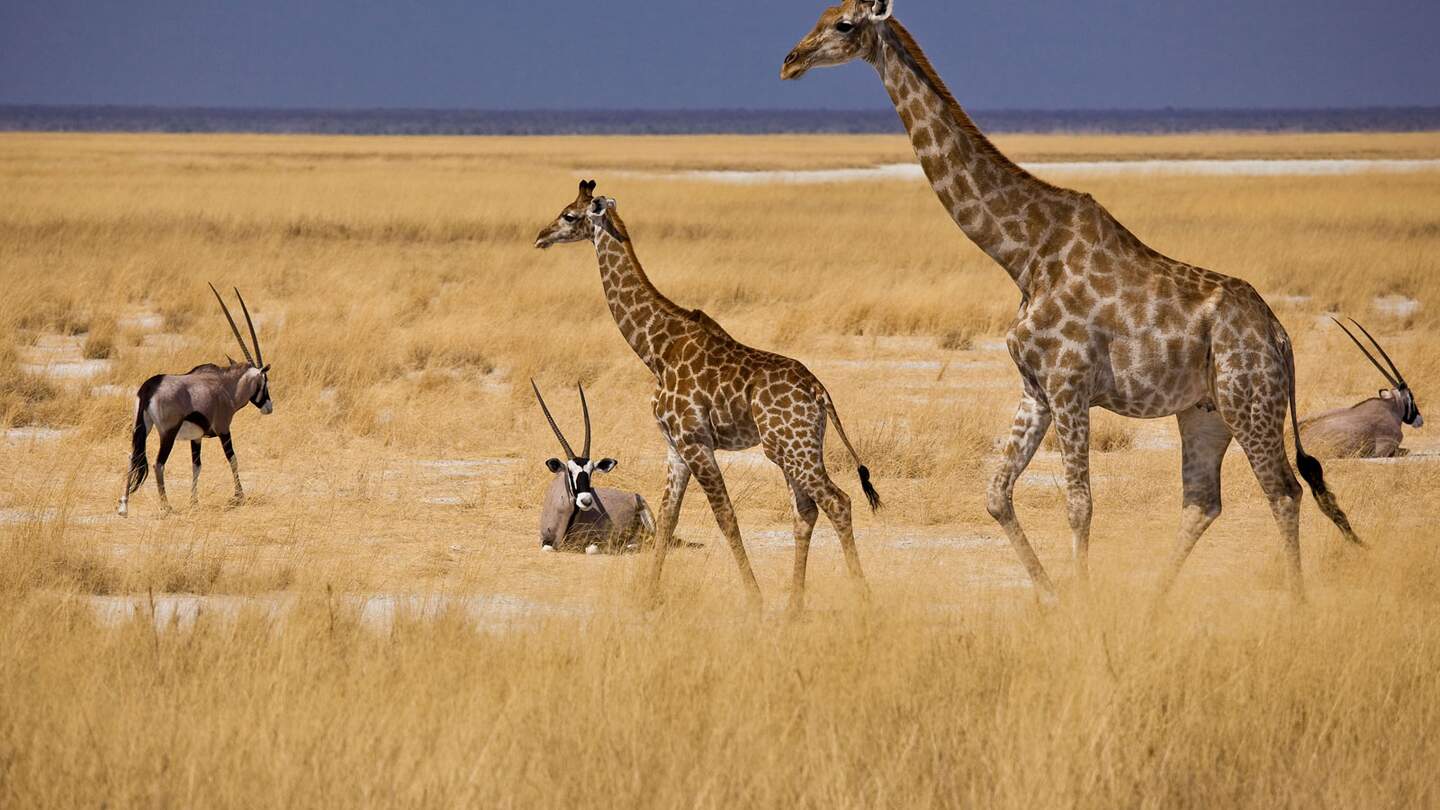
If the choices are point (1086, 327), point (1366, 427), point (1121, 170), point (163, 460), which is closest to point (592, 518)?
point (163, 460)

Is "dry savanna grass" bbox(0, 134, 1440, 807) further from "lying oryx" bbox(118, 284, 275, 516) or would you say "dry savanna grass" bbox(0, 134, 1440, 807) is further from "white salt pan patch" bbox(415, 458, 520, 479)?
"lying oryx" bbox(118, 284, 275, 516)

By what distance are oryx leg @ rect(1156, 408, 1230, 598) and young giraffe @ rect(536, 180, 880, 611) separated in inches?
55.0

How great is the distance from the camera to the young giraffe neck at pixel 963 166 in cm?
745

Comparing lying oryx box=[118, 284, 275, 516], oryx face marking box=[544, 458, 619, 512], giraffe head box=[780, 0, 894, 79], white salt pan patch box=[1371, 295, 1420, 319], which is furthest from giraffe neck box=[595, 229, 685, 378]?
white salt pan patch box=[1371, 295, 1420, 319]

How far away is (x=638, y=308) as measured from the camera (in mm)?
8109

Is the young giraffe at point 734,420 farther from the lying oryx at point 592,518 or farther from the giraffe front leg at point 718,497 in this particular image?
the lying oryx at point 592,518

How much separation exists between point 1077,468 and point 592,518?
2860 mm

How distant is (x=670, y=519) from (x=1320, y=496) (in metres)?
2.88

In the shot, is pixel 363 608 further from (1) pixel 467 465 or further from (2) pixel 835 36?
(1) pixel 467 465

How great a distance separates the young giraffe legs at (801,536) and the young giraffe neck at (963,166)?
1.33m

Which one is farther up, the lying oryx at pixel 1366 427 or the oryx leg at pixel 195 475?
the lying oryx at pixel 1366 427

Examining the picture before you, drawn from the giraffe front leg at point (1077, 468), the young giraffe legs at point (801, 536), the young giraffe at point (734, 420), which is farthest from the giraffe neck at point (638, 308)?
the giraffe front leg at point (1077, 468)

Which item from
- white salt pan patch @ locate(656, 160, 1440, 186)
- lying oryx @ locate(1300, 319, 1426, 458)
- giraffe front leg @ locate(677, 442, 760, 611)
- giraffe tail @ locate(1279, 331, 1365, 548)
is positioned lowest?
white salt pan patch @ locate(656, 160, 1440, 186)

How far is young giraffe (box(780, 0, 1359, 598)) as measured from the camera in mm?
7129
